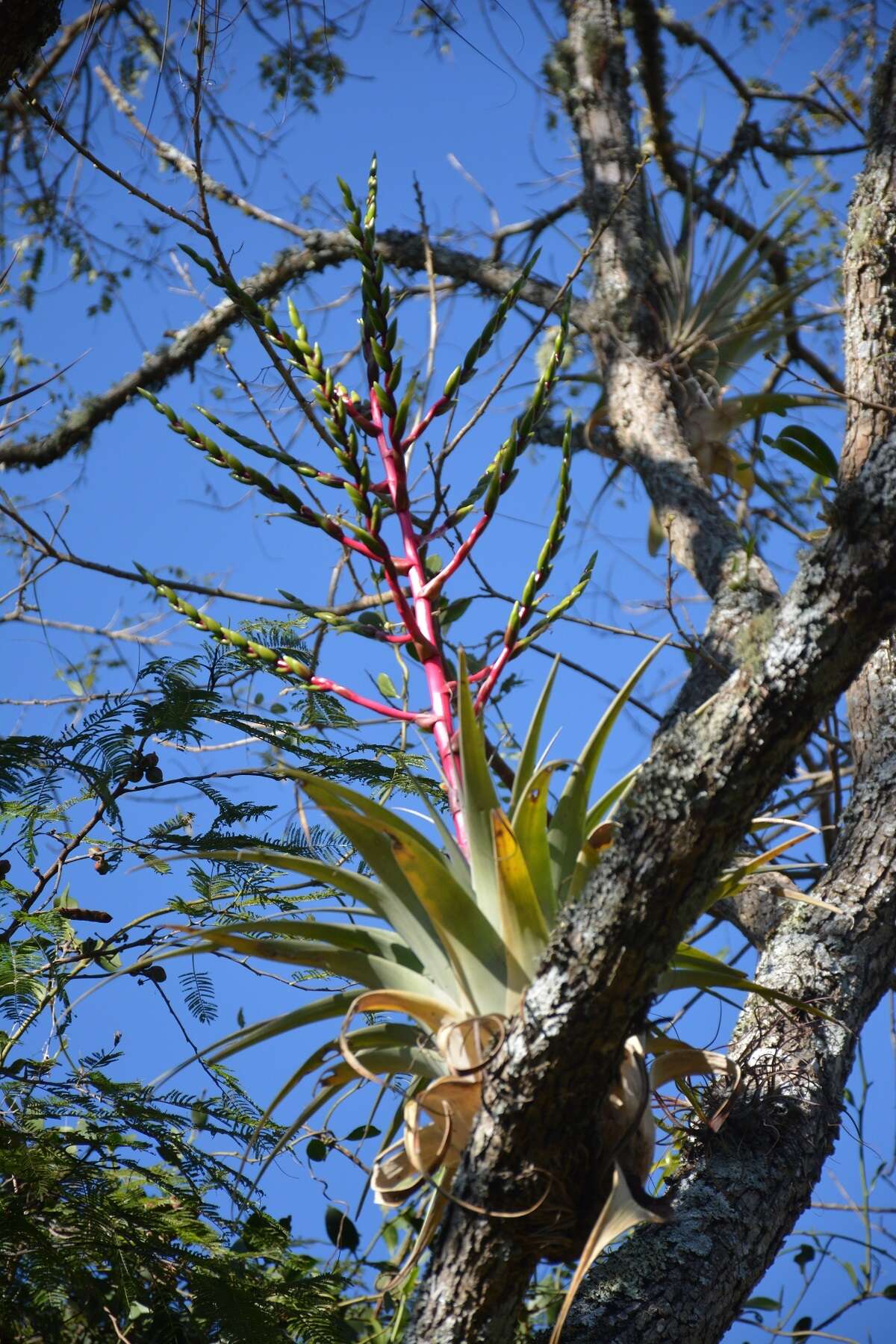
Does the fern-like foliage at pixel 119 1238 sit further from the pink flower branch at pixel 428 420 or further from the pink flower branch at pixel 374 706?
the pink flower branch at pixel 428 420

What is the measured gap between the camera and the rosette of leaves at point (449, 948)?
4.45ft

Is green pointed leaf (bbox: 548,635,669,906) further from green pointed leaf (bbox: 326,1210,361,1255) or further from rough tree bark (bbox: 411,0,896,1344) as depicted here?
green pointed leaf (bbox: 326,1210,361,1255)

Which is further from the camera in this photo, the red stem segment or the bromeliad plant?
the red stem segment

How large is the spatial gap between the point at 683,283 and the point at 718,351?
0.29m

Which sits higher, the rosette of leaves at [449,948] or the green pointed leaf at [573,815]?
the green pointed leaf at [573,815]

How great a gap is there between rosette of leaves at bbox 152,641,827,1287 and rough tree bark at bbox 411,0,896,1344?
86mm

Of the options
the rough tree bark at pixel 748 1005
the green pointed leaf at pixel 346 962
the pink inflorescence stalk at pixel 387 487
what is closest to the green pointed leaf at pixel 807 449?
the rough tree bark at pixel 748 1005

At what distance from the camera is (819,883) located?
1.98 meters

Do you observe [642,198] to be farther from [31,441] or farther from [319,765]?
[319,765]

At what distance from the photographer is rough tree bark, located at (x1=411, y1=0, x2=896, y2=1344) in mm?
1143

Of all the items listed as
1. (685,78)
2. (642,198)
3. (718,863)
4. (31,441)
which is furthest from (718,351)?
(718,863)

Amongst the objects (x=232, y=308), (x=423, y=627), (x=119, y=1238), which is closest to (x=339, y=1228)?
(x=119, y=1238)

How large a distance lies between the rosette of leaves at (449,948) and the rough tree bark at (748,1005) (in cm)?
9

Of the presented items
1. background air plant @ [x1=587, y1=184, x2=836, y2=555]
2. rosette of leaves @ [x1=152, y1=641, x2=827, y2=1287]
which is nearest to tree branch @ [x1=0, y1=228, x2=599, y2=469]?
background air plant @ [x1=587, y1=184, x2=836, y2=555]
